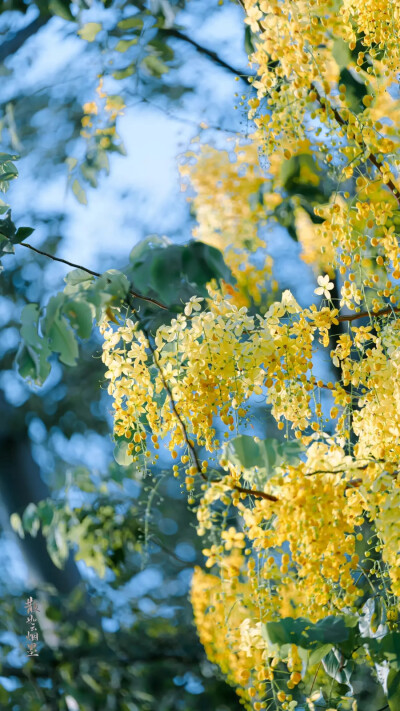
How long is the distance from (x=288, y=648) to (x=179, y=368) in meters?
0.36

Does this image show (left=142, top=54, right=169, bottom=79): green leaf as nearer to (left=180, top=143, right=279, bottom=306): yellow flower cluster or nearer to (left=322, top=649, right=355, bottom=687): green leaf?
(left=180, top=143, right=279, bottom=306): yellow flower cluster

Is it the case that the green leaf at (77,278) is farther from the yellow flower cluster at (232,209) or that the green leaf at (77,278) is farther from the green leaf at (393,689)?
the yellow flower cluster at (232,209)

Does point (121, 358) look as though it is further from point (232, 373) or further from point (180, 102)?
point (180, 102)

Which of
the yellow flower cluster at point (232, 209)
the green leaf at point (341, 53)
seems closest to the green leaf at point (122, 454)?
the green leaf at point (341, 53)

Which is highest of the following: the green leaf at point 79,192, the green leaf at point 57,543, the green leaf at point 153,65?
the green leaf at point 153,65

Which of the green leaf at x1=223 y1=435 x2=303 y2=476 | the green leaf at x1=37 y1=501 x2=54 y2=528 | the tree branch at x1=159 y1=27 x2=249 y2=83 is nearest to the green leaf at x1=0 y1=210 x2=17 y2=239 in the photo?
the green leaf at x1=223 y1=435 x2=303 y2=476

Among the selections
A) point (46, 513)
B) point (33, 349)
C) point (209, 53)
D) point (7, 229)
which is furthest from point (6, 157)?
point (209, 53)

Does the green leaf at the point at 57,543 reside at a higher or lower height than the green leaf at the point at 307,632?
lower

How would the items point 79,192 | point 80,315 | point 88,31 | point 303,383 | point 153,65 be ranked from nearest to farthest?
point 80,315 → point 303,383 → point 88,31 → point 79,192 → point 153,65

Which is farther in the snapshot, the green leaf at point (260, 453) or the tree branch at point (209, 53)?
the tree branch at point (209, 53)

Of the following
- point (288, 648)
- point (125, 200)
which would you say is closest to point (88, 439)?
point (125, 200)

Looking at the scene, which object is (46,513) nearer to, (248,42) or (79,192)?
(79,192)

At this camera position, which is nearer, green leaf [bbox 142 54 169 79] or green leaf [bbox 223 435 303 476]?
green leaf [bbox 223 435 303 476]

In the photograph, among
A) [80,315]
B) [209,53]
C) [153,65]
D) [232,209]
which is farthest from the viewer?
[232,209]
